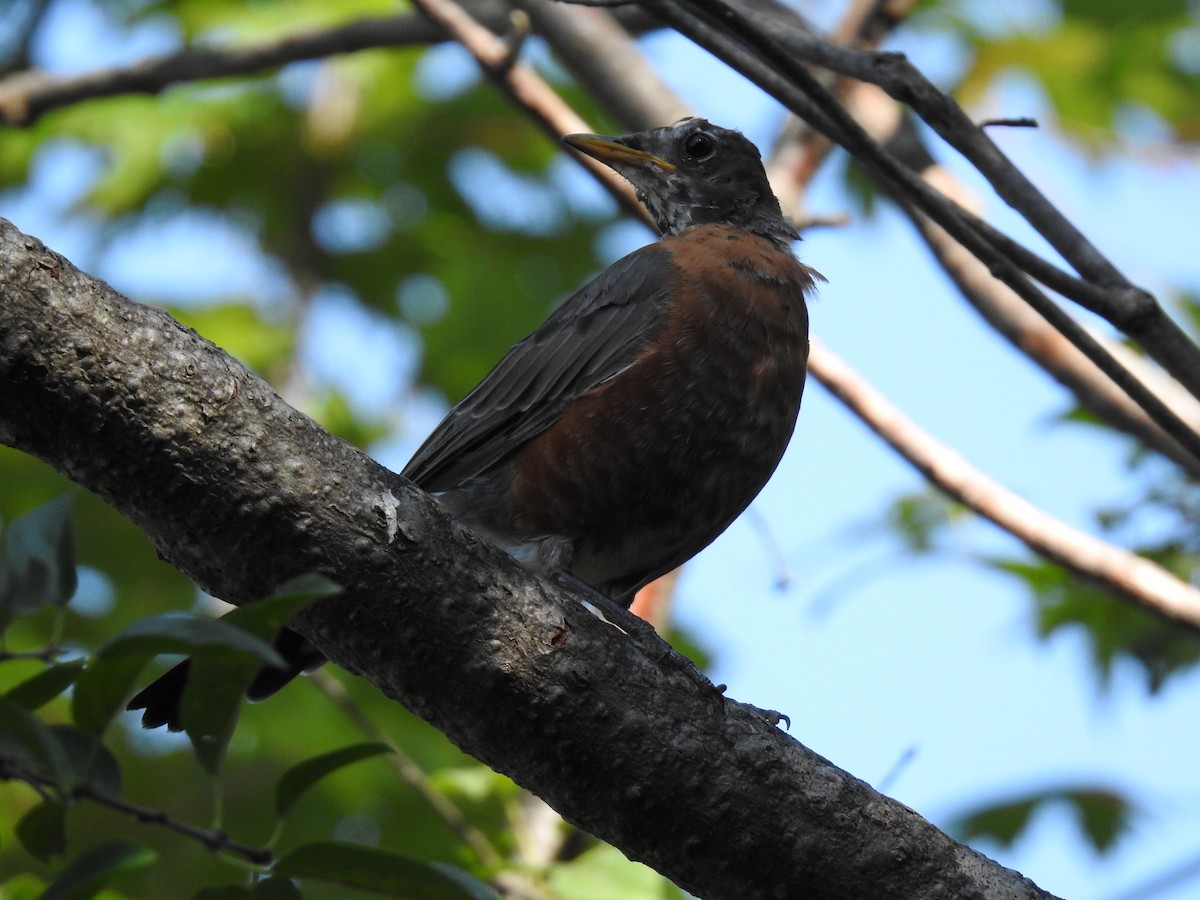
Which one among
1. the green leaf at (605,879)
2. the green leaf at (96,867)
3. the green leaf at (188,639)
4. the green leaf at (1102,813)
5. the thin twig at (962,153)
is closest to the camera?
the green leaf at (188,639)

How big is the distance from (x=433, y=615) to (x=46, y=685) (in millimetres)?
879

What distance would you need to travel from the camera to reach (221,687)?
178cm

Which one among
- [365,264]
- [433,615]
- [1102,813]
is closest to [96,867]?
[433,615]

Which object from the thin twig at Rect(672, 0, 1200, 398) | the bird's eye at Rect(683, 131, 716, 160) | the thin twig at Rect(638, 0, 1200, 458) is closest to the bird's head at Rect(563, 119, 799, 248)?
the bird's eye at Rect(683, 131, 716, 160)

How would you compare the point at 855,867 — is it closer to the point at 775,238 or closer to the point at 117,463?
the point at 117,463

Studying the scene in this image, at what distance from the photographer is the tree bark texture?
7.45 feet

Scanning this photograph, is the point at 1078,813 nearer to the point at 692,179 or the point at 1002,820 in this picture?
the point at 1002,820

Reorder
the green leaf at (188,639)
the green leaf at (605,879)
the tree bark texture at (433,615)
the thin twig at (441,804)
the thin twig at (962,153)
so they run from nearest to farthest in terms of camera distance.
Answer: the green leaf at (188,639), the tree bark texture at (433,615), the thin twig at (962,153), the green leaf at (605,879), the thin twig at (441,804)

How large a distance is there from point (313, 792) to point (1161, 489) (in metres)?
3.60

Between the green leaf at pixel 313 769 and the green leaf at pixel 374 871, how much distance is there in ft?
0.70

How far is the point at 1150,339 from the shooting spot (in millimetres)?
2859

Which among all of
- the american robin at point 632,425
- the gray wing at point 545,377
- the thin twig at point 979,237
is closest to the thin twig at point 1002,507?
the american robin at point 632,425

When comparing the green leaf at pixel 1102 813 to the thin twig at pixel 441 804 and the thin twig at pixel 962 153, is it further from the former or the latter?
the thin twig at pixel 962 153

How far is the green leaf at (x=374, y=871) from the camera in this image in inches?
68.5
